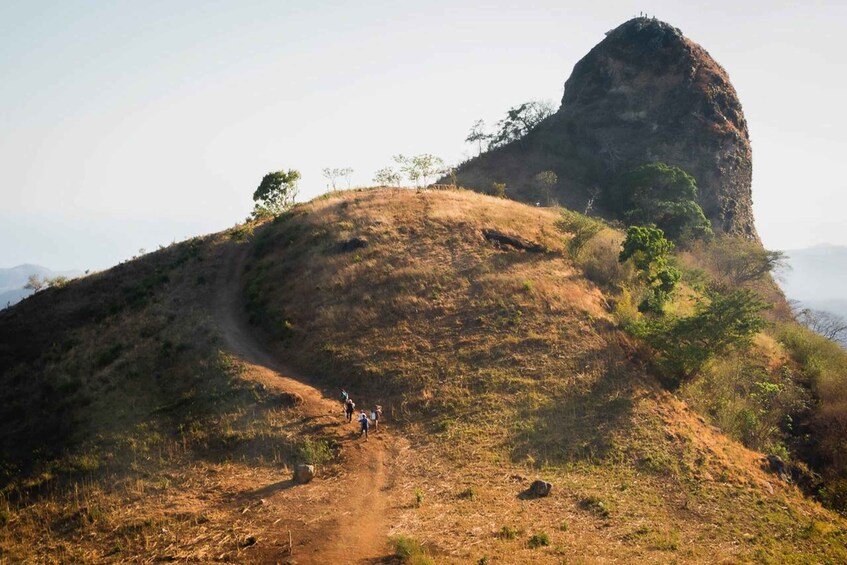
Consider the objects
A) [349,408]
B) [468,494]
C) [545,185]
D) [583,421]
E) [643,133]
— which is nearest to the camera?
[468,494]

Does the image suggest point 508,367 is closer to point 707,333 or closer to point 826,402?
point 707,333

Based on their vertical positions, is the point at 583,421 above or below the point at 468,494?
above

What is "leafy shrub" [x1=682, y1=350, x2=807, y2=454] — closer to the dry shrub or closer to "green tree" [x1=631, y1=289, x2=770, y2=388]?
"green tree" [x1=631, y1=289, x2=770, y2=388]

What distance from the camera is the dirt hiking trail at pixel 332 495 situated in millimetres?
18469

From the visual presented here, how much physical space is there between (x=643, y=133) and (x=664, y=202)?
17.5 metres

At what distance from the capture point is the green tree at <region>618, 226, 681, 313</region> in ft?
130

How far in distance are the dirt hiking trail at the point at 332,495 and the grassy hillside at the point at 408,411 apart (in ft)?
0.43

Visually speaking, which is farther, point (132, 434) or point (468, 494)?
point (132, 434)

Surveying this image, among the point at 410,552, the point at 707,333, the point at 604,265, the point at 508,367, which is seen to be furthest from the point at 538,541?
the point at 604,265

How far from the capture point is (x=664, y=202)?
6131 cm

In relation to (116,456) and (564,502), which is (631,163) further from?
(116,456)

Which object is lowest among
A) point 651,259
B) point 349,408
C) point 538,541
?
point 538,541

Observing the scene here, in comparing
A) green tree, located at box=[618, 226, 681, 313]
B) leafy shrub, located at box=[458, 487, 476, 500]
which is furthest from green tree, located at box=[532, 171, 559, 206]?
leafy shrub, located at box=[458, 487, 476, 500]

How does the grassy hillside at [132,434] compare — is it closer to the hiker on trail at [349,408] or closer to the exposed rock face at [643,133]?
the hiker on trail at [349,408]
